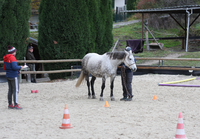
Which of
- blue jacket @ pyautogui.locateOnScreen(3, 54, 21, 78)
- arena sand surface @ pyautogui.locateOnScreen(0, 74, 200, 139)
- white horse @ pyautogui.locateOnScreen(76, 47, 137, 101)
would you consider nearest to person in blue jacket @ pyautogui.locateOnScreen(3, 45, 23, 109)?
blue jacket @ pyautogui.locateOnScreen(3, 54, 21, 78)

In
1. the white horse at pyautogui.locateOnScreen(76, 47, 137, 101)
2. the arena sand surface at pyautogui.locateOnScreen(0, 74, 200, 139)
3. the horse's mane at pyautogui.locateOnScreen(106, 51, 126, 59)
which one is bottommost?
the arena sand surface at pyautogui.locateOnScreen(0, 74, 200, 139)

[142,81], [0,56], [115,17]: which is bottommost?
[142,81]

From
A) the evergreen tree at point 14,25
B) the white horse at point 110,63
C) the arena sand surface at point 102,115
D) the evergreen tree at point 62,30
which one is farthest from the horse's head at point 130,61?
the evergreen tree at point 14,25

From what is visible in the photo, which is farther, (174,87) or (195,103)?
(174,87)

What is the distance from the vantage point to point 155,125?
5.21 meters

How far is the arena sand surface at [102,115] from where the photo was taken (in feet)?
15.4

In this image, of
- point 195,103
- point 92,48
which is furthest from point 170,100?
point 92,48

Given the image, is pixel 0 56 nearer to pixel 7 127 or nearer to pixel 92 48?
pixel 92 48

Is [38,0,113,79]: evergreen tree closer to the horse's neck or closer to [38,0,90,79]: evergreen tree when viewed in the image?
[38,0,90,79]: evergreen tree

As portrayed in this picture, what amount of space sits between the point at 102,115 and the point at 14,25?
8.22 metres

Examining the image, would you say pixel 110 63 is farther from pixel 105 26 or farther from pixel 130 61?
pixel 105 26

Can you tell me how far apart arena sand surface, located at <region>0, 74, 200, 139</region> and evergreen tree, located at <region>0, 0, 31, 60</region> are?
3368 mm

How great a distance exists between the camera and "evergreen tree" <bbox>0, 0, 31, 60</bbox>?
12297 millimetres

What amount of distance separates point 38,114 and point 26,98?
244 centimetres
